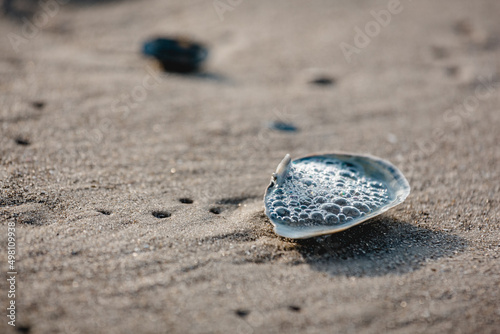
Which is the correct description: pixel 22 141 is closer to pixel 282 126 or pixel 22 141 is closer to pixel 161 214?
pixel 161 214

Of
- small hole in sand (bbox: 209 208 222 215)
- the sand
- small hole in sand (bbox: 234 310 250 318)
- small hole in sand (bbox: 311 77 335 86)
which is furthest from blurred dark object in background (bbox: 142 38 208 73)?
small hole in sand (bbox: 234 310 250 318)

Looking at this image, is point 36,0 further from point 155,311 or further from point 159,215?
point 155,311

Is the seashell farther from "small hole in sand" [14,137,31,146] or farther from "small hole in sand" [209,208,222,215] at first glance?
"small hole in sand" [14,137,31,146]

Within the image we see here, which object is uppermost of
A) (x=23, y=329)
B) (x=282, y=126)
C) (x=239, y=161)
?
(x=282, y=126)

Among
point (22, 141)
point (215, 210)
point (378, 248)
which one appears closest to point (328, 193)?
point (378, 248)

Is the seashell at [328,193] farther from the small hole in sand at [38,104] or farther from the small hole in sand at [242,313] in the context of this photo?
the small hole in sand at [38,104]

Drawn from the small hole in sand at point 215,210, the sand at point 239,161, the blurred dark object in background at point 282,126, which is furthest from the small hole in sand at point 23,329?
the blurred dark object in background at point 282,126
